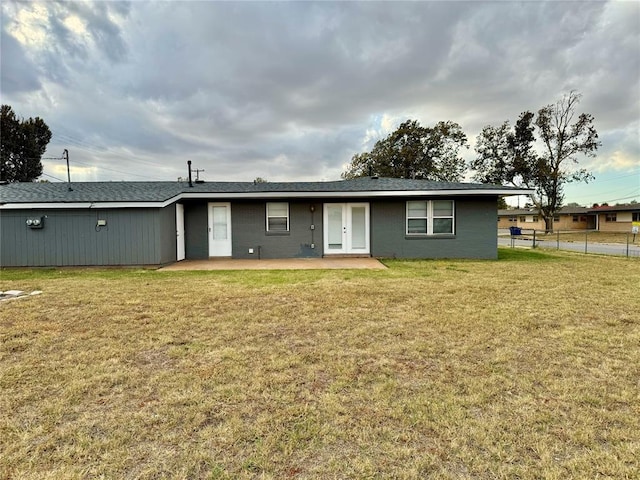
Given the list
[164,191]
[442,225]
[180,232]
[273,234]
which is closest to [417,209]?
[442,225]

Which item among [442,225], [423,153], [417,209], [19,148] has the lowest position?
[442,225]

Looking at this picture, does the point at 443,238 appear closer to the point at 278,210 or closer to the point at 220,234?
the point at 278,210

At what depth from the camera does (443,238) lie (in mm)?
12141

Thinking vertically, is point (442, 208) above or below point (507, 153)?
below

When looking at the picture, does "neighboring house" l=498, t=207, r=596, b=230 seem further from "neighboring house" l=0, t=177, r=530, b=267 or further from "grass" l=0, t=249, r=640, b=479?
"grass" l=0, t=249, r=640, b=479

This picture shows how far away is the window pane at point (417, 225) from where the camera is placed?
12.2m

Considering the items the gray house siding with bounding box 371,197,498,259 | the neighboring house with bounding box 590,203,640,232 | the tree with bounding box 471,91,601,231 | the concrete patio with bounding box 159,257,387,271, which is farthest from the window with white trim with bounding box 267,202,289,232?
the neighboring house with bounding box 590,203,640,232

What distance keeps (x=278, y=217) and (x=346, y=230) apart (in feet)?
8.45

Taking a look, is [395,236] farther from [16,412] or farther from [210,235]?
[16,412]

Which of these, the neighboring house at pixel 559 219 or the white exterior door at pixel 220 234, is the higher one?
the neighboring house at pixel 559 219

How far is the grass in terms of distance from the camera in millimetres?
1972

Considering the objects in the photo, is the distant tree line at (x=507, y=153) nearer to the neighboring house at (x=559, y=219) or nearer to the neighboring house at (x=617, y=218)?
the neighboring house at (x=617, y=218)

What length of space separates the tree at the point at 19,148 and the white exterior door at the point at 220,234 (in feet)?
108

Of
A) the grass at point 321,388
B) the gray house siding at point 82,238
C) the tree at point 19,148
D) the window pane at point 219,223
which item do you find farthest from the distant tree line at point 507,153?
the tree at point 19,148
